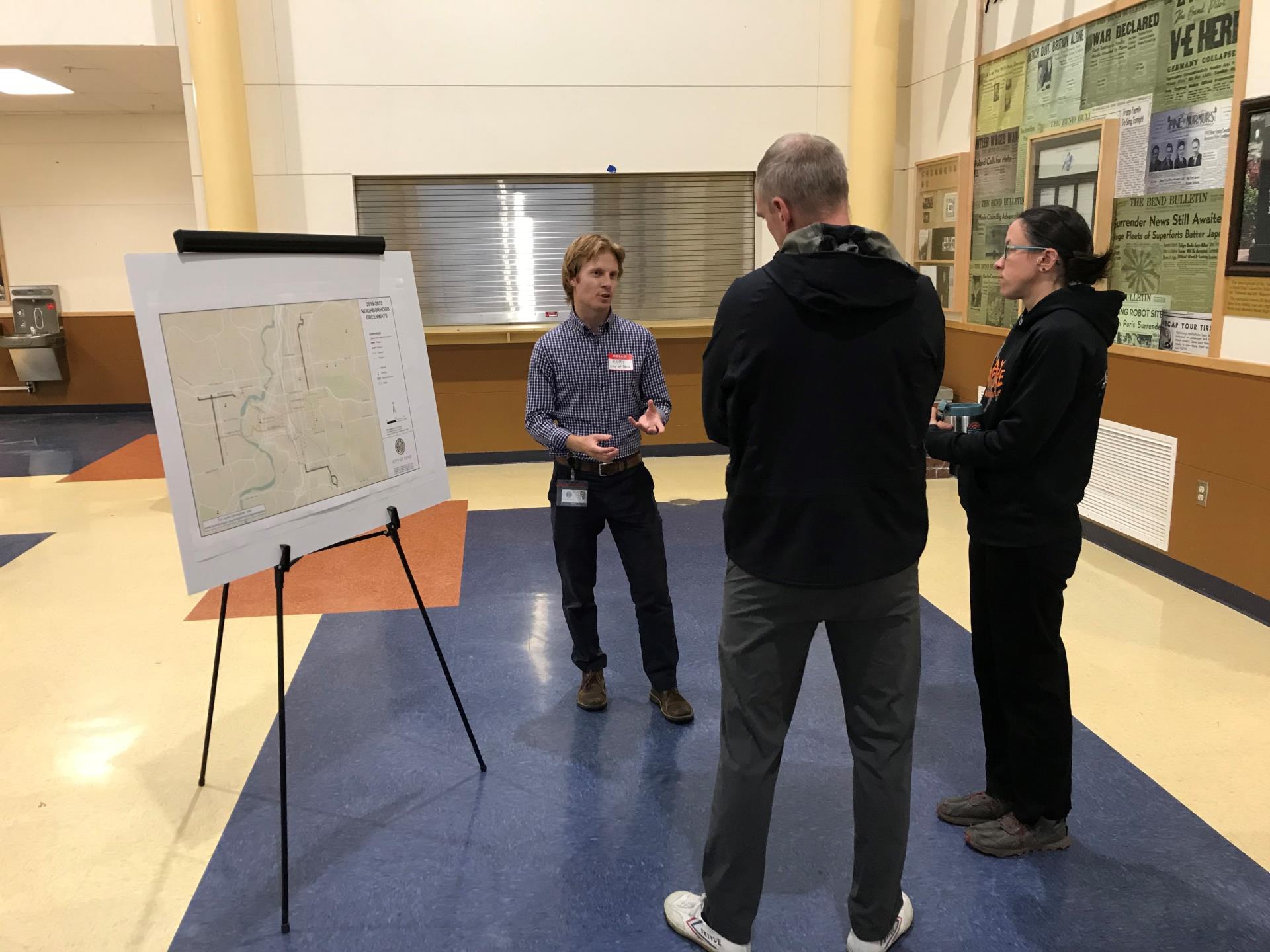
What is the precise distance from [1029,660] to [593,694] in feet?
4.82

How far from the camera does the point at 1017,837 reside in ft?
7.51

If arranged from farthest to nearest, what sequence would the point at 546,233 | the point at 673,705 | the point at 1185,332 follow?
the point at 546,233
the point at 1185,332
the point at 673,705

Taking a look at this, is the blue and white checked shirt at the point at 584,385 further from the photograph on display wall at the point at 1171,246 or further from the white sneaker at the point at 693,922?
the photograph on display wall at the point at 1171,246

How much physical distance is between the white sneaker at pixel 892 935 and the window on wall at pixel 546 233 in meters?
5.30

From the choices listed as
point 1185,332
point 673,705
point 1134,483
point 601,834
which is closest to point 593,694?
point 673,705

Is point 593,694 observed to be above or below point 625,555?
below

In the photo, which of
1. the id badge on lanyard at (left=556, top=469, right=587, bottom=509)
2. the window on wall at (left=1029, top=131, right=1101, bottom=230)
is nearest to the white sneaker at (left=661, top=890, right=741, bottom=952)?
the id badge on lanyard at (left=556, top=469, right=587, bottom=509)

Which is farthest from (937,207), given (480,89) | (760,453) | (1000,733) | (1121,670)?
(760,453)

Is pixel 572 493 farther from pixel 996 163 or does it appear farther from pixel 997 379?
pixel 996 163

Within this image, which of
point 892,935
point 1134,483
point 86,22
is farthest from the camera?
point 86,22

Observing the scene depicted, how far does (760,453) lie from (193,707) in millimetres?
2538

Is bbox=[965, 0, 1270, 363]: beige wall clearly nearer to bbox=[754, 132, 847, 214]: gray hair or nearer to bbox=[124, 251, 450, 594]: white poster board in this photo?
bbox=[754, 132, 847, 214]: gray hair

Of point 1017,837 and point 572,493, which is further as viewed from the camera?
point 572,493

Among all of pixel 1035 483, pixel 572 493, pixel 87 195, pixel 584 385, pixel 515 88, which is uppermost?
pixel 515 88
